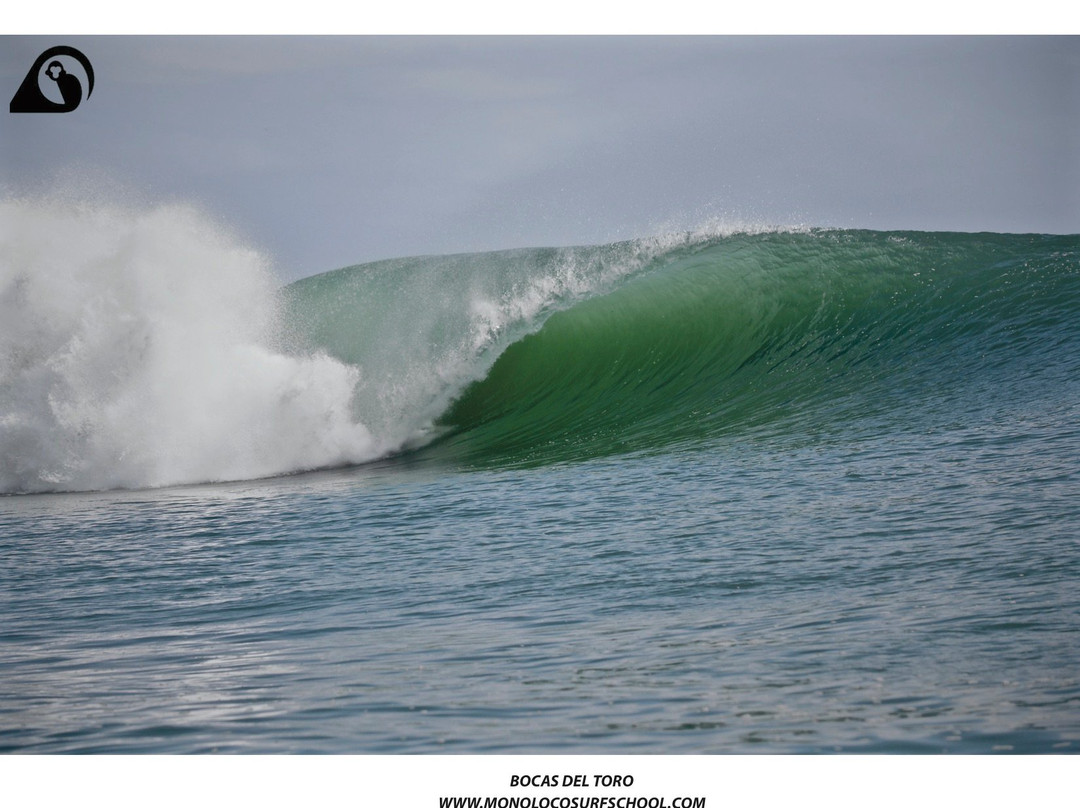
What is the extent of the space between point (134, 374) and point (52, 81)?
235cm

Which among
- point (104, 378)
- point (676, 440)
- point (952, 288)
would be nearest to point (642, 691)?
point (676, 440)

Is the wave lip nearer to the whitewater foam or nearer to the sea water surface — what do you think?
the sea water surface

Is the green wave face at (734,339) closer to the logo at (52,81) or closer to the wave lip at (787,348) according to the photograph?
→ the wave lip at (787,348)

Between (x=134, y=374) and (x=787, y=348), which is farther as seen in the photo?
(x=787, y=348)

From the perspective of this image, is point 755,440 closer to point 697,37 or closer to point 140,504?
point 697,37

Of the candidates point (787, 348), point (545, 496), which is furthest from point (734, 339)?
point (545, 496)

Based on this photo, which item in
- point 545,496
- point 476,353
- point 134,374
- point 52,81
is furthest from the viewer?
point 476,353

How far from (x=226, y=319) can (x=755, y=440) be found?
152 inches

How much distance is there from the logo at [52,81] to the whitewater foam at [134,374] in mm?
1715

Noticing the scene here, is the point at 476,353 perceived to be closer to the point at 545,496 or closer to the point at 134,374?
the point at 134,374

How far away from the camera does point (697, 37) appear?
499 centimetres

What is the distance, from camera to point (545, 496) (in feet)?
18.3

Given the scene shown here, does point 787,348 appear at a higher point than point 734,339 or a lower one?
lower

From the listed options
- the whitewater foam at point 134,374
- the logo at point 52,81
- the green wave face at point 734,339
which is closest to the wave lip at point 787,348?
the green wave face at point 734,339
